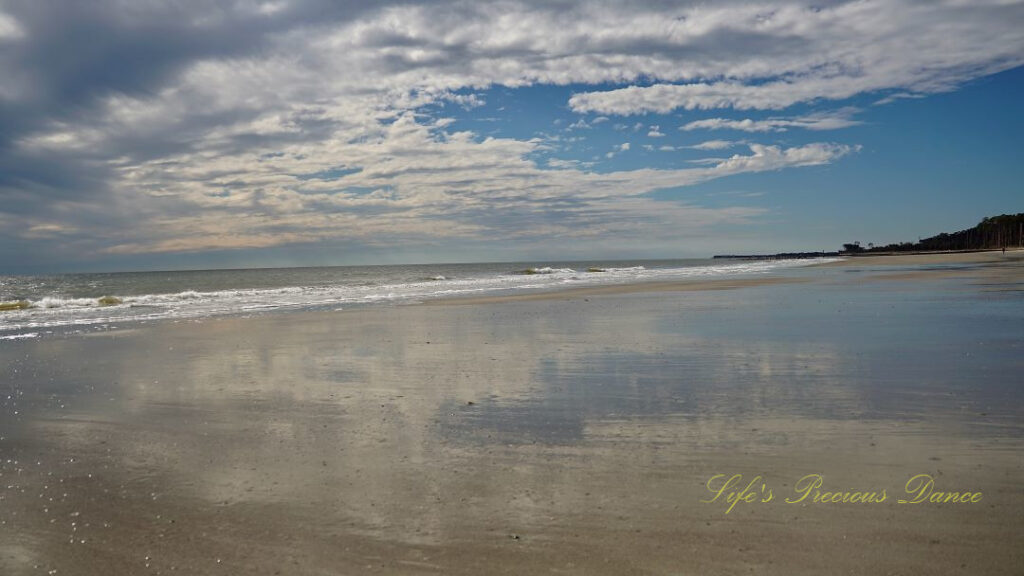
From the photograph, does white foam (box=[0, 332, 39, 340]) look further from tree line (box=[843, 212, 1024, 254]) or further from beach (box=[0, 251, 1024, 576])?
tree line (box=[843, 212, 1024, 254])

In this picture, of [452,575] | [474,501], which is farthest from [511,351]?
[452,575]

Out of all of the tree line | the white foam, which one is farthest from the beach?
the tree line

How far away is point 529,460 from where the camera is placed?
205 inches

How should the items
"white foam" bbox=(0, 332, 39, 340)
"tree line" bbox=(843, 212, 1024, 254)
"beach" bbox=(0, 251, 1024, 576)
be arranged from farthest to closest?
"tree line" bbox=(843, 212, 1024, 254), "white foam" bbox=(0, 332, 39, 340), "beach" bbox=(0, 251, 1024, 576)

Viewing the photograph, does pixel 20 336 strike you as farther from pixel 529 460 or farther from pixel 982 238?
pixel 982 238

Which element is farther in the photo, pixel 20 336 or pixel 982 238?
pixel 982 238

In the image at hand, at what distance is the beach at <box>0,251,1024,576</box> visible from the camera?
3674mm

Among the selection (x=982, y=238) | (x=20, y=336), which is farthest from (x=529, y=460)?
(x=982, y=238)

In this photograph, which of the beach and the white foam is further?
the white foam

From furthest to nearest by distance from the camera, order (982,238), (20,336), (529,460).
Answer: (982,238), (20,336), (529,460)

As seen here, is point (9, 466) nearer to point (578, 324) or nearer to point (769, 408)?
point (769, 408)

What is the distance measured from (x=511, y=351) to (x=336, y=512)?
6.91m

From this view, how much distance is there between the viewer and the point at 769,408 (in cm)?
657

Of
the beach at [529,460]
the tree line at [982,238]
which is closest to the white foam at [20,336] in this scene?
the beach at [529,460]
